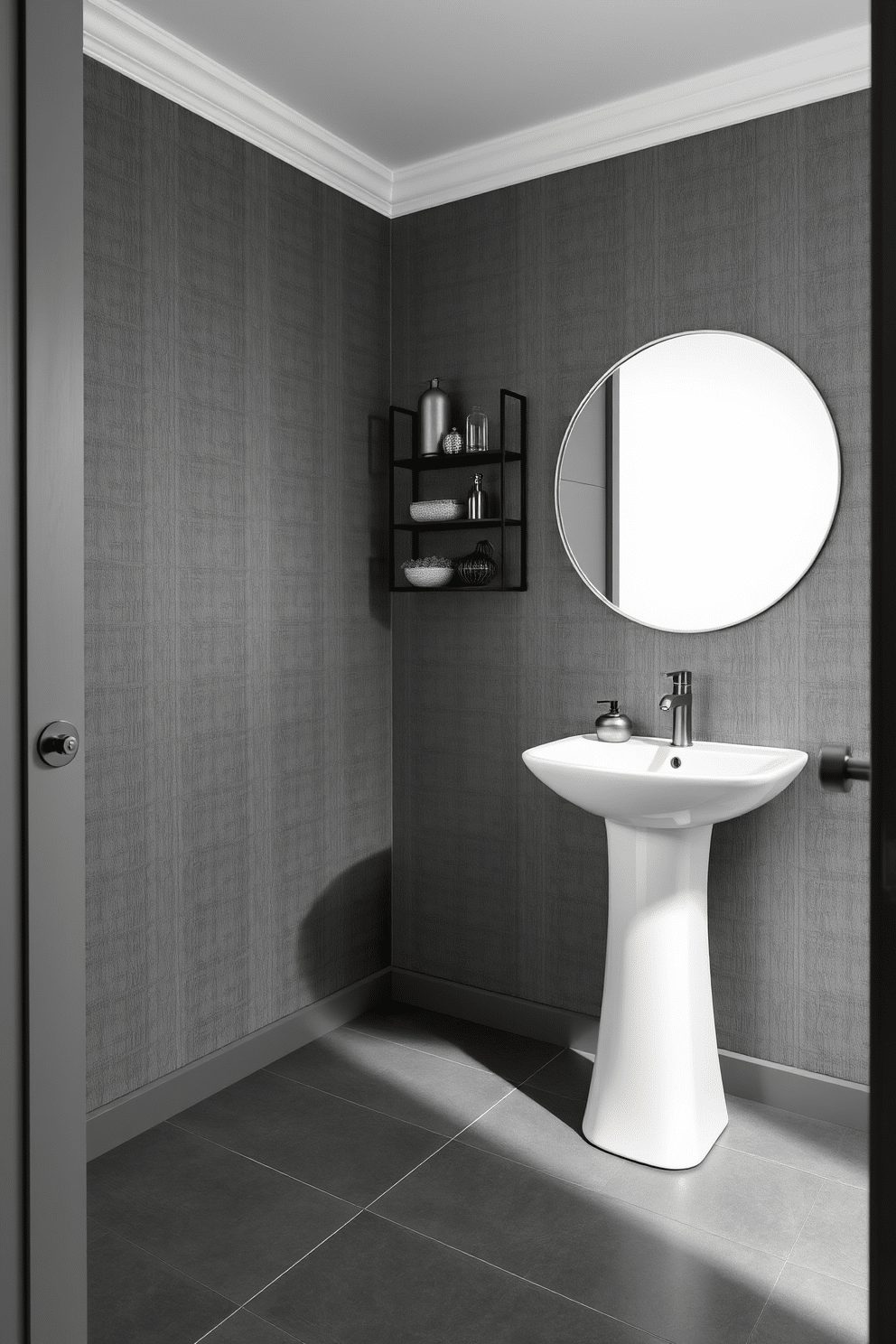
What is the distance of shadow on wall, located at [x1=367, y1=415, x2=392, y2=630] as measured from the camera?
3025 millimetres

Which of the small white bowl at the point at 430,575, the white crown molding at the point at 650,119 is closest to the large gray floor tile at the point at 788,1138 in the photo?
the small white bowl at the point at 430,575

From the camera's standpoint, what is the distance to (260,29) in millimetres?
2266

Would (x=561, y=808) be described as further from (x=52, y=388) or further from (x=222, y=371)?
(x=52, y=388)

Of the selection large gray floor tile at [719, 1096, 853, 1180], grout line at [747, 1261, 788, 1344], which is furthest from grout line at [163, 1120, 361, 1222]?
large gray floor tile at [719, 1096, 853, 1180]

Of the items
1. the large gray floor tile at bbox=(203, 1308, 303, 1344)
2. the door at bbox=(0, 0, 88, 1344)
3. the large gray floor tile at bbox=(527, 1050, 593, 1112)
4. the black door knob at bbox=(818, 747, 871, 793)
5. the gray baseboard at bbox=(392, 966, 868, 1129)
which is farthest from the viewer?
the large gray floor tile at bbox=(527, 1050, 593, 1112)

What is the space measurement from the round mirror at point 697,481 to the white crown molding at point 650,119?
1.78 feet

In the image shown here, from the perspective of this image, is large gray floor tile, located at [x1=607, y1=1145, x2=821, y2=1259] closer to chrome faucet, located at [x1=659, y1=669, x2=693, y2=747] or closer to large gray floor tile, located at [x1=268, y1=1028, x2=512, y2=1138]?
large gray floor tile, located at [x1=268, y1=1028, x2=512, y2=1138]

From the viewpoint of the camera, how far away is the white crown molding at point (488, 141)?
2.25 m

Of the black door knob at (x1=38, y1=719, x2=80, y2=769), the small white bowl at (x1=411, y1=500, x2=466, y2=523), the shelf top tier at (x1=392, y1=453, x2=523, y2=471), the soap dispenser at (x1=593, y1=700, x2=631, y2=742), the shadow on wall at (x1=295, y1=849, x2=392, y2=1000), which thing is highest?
the shelf top tier at (x1=392, y1=453, x2=523, y2=471)

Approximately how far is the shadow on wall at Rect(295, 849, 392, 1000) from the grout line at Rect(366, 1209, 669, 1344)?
0.91 meters

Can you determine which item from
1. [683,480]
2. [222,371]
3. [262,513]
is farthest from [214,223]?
[683,480]

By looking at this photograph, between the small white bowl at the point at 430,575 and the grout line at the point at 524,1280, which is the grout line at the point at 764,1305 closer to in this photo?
the grout line at the point at 524,1280

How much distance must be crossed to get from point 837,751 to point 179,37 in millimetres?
2314

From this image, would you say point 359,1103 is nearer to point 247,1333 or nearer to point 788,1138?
point 247,1333
